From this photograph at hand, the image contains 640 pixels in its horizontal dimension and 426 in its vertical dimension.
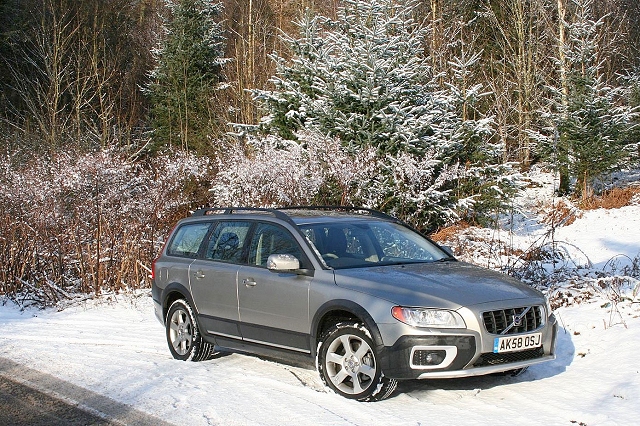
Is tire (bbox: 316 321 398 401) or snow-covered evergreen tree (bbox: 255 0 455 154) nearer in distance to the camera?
tire (bbox: 316 321 398 401)

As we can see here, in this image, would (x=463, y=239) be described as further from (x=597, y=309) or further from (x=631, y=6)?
(x=631, y=6)

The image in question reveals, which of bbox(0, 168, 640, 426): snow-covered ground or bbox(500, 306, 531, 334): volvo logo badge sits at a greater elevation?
bbox(500, 306, 531, 334): volvo logo badge

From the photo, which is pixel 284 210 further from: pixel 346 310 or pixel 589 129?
pixel 589 129

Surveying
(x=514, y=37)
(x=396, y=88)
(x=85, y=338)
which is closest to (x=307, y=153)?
(x=396, y=88)

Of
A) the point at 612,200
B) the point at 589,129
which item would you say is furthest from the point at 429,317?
the point at 612,200

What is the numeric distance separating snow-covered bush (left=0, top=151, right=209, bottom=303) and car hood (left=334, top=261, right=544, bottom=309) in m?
7.83

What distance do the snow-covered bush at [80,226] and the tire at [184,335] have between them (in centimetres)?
507

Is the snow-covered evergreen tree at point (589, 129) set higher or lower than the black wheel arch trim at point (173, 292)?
higher

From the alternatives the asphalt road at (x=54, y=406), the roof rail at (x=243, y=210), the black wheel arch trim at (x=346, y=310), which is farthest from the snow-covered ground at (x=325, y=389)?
the roof rail at (x=243, y=210)

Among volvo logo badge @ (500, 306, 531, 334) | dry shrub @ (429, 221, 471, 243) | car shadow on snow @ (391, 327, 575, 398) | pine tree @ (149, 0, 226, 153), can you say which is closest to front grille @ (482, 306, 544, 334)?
volvo logo badge @ (500, 306, 531, 334)

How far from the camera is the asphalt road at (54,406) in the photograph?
5.69 meters

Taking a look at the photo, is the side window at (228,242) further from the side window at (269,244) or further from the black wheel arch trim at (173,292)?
the black wheel arch trim at (173,292)

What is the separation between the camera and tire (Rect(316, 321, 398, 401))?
5.89m

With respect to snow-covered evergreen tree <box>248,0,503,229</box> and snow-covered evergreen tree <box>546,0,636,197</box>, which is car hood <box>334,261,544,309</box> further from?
snow-covered evergreen tree <box>546,0,636,197</box>
